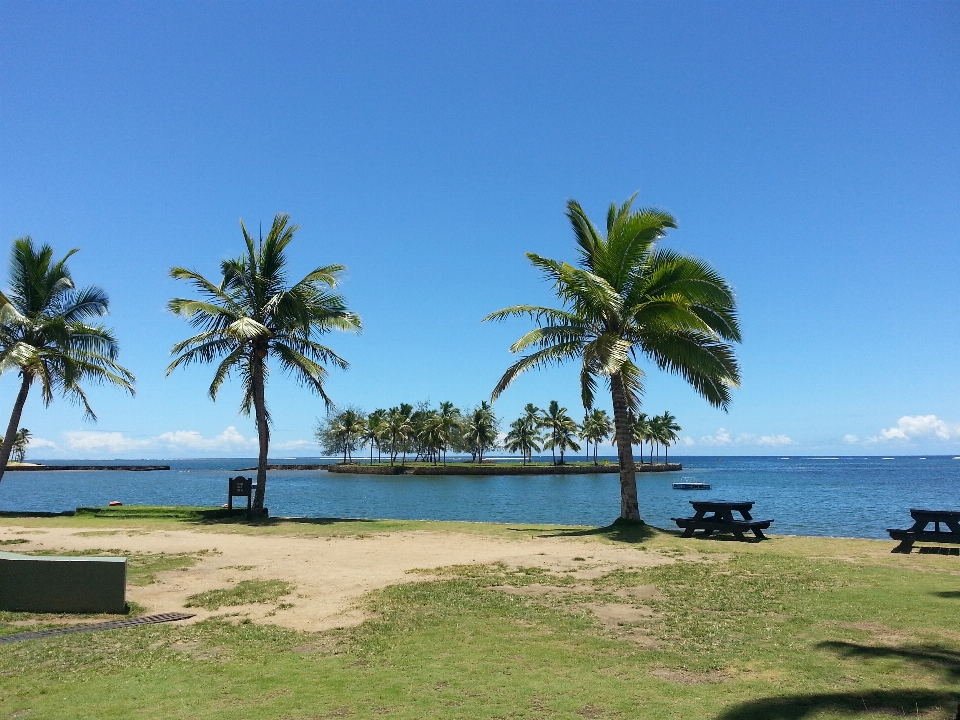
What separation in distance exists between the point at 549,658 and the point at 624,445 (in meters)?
12.1

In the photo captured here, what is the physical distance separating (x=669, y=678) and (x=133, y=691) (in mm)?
4640

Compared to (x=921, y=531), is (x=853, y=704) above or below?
below

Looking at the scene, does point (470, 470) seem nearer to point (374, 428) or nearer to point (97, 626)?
point (374, 428)

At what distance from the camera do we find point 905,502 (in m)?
53.3

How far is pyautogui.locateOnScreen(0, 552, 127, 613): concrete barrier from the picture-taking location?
8969 mm

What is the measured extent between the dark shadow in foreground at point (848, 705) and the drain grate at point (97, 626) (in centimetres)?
671

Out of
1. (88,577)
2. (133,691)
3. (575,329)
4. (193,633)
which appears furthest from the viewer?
(575,329)

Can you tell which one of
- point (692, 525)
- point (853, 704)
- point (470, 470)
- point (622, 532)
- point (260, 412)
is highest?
point (260, 412)

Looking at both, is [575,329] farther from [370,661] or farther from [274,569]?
[370,661]

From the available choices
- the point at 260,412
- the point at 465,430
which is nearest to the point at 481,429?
the point at 465,430

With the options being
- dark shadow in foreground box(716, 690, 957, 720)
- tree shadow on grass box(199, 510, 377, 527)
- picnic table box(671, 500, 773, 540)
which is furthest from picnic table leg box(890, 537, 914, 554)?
tree shadow on grass box(199, 510, 377, 527)

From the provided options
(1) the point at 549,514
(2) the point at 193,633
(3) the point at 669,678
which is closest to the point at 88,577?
(2) the point at 193,633

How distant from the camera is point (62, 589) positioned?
29.5 feet

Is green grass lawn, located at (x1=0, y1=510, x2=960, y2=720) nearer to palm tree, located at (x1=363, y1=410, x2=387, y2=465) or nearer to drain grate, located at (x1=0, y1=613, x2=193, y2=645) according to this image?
drain grate, located at (x1=0, y1=613, x2=193, y2=645)
